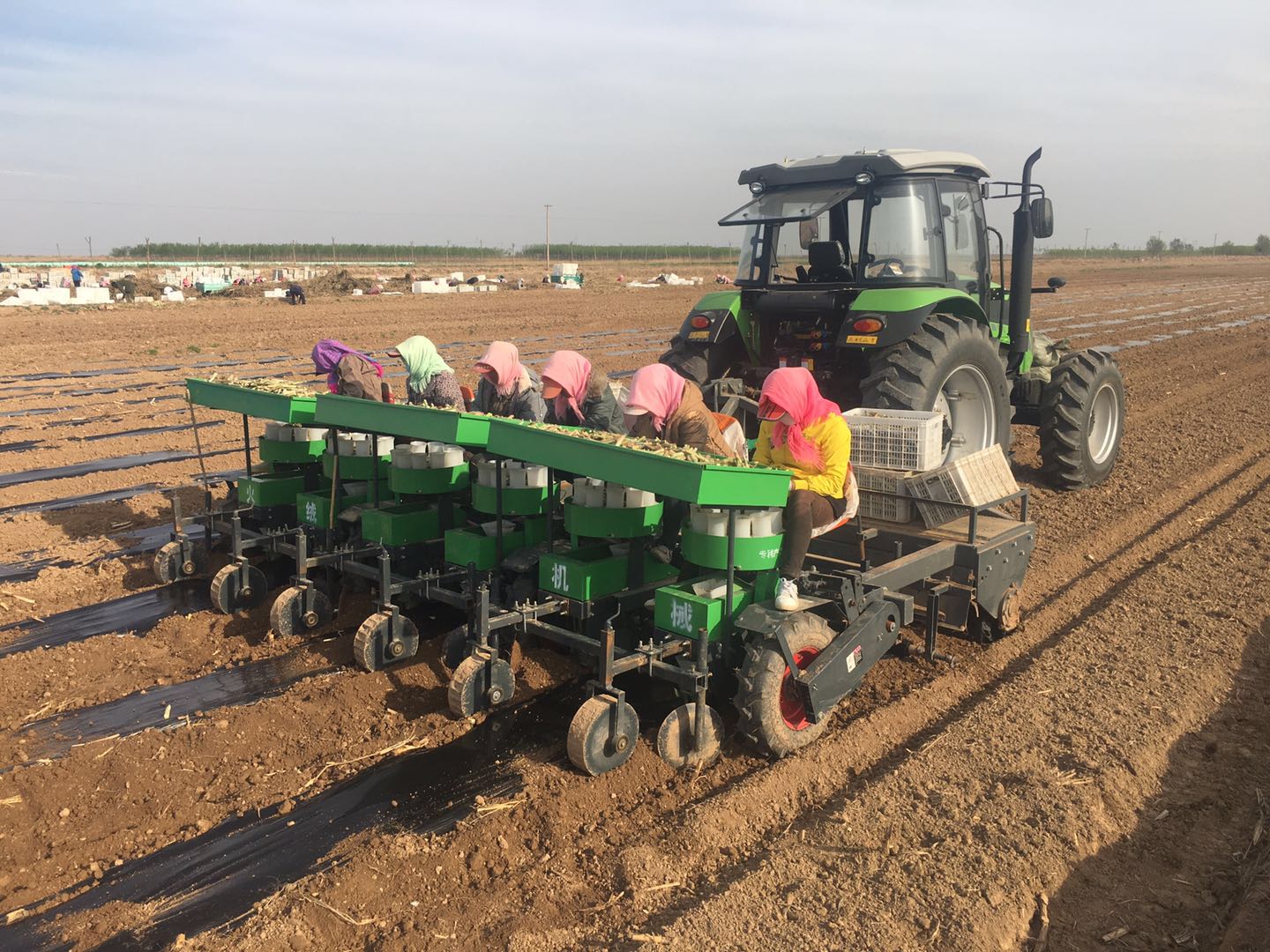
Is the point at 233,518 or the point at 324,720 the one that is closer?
the point at 324,720

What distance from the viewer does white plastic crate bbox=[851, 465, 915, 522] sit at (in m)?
6.14

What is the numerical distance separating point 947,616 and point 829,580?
3.86 ft

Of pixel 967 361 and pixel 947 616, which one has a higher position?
pixel 967 361

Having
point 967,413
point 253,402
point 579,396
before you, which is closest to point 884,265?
point 967,413

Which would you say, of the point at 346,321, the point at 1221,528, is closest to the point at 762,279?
the point at 1221,528

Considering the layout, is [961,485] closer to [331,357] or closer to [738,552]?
[738,552]

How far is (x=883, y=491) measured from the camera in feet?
20.4

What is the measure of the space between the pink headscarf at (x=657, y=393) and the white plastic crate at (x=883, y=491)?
4.87 feet

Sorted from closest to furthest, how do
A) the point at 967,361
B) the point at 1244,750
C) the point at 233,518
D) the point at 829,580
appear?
Answer: 1. the point at 1244,750
2. the point at 829,580
3. the point at 233,518
4. the point at 967,361

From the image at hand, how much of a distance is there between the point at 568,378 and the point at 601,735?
242 centimetres

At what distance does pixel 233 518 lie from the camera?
257 inches

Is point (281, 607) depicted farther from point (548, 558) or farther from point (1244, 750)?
point (1244, 750)

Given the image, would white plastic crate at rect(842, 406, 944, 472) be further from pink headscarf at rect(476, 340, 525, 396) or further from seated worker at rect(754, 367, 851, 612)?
pink headscarf at rect(476, 340, 525, 396)

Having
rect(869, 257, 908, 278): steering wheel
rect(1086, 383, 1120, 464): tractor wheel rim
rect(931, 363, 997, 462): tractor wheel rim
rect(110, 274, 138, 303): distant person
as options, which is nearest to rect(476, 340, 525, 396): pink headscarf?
rect(869, 257, 908, 278): steering wheel
